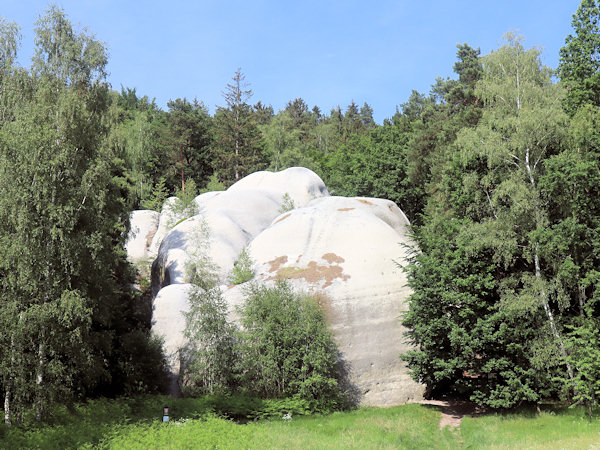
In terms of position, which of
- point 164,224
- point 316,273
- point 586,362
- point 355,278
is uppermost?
point 164,224

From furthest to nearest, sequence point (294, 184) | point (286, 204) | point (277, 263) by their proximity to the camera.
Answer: point (294, 184), point (286, 204), point (277, 263)

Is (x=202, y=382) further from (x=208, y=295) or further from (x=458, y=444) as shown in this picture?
(x=458, y=444)

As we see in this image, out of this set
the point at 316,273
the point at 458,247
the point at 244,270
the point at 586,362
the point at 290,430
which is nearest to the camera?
the point at 586,362

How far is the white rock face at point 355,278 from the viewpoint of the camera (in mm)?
26109

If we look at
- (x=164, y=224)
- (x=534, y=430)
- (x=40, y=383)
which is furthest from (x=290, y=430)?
(x=164, y=224)

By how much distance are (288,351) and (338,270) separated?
19.6 ft

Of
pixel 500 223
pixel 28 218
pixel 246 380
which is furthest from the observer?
pixel 246 380

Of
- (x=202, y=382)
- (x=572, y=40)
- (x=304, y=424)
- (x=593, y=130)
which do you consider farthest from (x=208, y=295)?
(x=572, y=40)

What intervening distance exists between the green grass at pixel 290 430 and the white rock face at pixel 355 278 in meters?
2.38

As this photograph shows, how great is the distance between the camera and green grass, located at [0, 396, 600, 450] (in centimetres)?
1767

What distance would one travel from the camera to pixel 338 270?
93.2ft

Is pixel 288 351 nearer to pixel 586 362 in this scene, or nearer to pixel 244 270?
pixel 244 270

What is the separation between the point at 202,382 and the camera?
26453mm

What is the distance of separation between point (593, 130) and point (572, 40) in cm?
800
